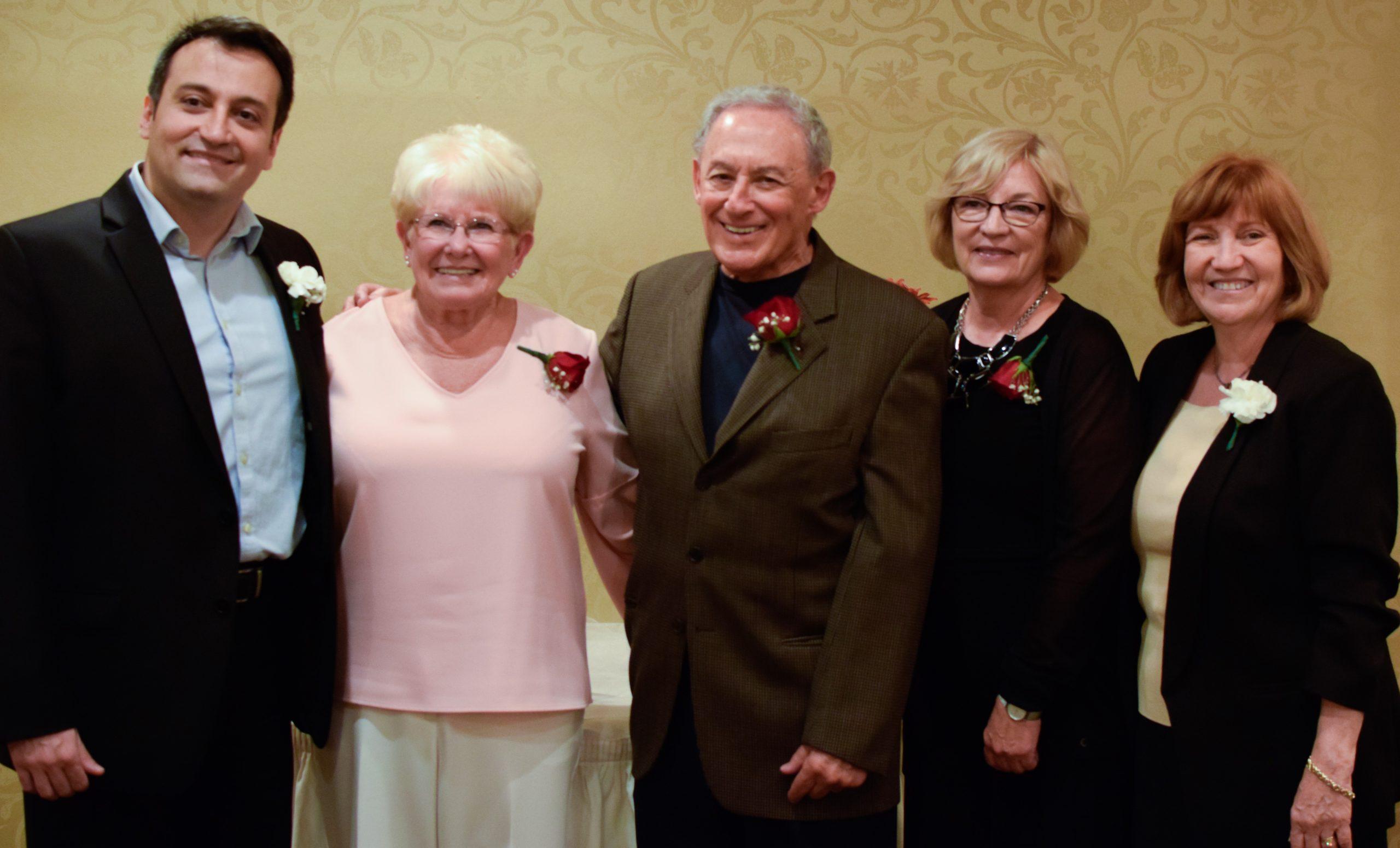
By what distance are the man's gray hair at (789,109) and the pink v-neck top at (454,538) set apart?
0.61 meters

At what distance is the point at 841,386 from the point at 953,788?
877mm

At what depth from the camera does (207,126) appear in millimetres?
1988

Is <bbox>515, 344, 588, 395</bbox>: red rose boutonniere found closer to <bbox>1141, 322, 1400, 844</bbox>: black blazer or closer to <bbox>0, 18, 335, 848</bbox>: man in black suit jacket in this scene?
<bbox>0, 18, 335, 848</bbox>: man in black suit jacket

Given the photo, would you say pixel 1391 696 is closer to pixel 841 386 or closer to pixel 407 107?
pixel 841 386

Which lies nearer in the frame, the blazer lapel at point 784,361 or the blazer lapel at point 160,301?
the blazer lapel at point 160,301

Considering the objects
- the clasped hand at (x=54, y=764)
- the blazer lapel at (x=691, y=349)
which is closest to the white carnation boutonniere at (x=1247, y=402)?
the blazer lapel at (x=691, y=349)

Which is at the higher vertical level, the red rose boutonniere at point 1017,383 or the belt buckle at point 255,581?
→ the red rose boutonniere at point 1017,383

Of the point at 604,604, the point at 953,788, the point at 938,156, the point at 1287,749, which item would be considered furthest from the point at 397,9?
the point at 1287,749

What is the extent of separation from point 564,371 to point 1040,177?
3.36 ft

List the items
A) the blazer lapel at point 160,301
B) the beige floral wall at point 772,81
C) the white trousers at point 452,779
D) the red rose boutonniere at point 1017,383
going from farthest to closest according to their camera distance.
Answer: the beige floral wall at point 772,81 < the red rose boutonniere at point 1017,383 < the white trousers at point 452,779 < the blazer lapel at point 160,301

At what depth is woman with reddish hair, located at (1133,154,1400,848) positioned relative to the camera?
1982 mm

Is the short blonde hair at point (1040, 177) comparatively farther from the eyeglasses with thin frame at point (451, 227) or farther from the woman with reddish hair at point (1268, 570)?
the eyeglasses with thin frame at point (451, 227)

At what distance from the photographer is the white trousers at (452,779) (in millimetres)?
2084

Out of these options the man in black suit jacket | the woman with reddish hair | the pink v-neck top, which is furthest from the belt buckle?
the woman with reddish hair
